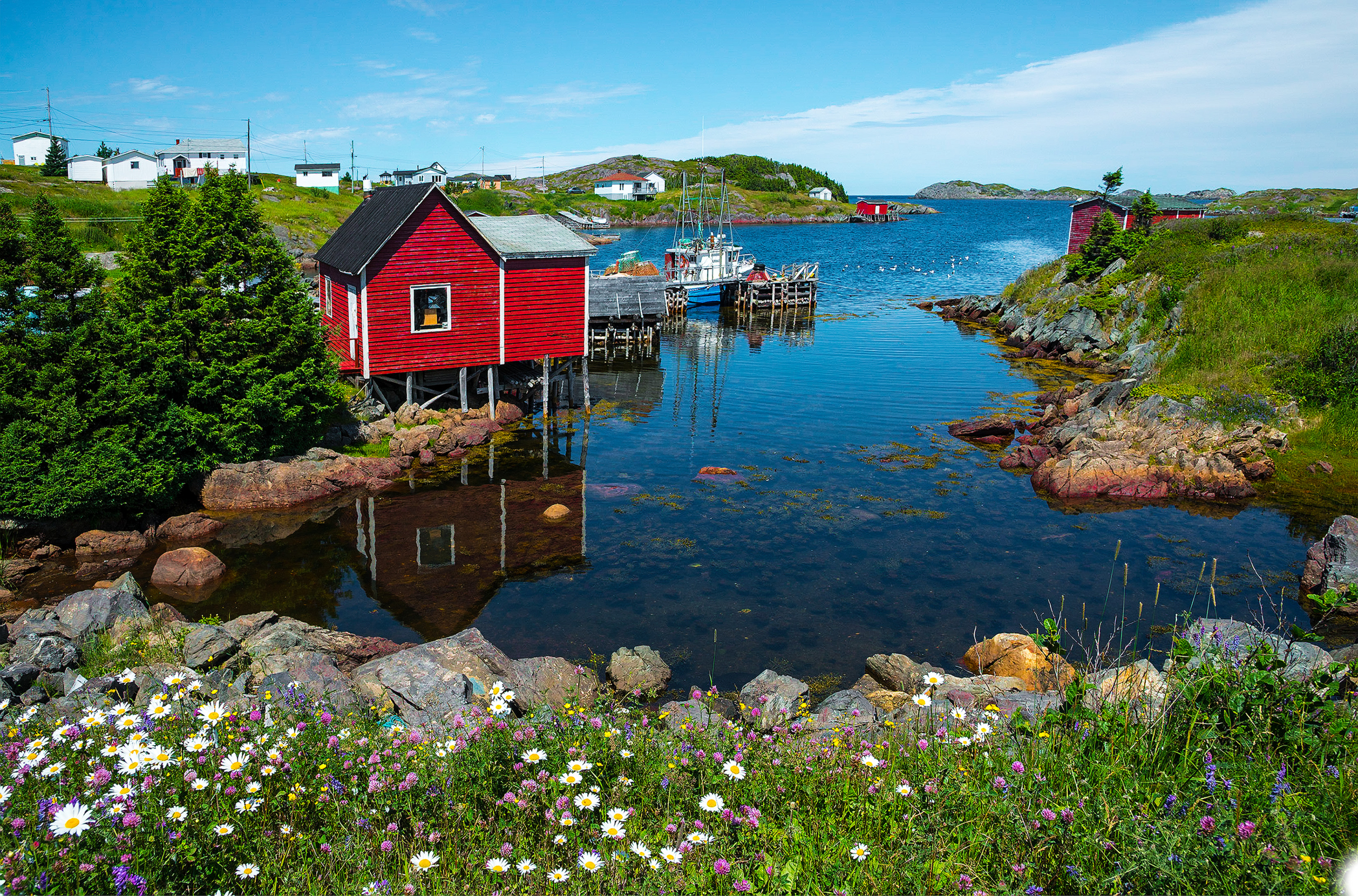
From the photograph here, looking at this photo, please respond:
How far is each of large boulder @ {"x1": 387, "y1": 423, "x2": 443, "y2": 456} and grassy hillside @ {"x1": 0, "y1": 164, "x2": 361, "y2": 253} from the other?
2169cm

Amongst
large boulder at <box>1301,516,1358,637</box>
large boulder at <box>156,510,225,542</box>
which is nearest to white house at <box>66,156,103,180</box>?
large boulder at <box>156,510,225,542</box>

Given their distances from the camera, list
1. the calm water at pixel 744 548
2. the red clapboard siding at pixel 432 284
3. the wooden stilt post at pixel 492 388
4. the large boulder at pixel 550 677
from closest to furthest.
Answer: the large boulder at pixel 550 677, the calm water at pixel 744 548, the red clapboard siding at pixel 432 284, the wooden stilt post at pixel 492 388

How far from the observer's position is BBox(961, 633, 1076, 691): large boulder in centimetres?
1266

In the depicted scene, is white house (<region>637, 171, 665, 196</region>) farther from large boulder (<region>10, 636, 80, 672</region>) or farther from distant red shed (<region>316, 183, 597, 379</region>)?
large boulder (<region>10, 636, 80, 672</region>)

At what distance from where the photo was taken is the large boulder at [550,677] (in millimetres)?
10523

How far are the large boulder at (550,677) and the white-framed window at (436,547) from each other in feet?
18.0

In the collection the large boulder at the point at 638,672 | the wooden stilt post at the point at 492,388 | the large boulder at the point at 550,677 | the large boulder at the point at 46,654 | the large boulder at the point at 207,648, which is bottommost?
the large boulder at the point at 638,672

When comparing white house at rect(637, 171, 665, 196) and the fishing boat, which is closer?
the fishing boat

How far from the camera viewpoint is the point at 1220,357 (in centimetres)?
2989

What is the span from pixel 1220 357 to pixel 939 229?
5759 inches

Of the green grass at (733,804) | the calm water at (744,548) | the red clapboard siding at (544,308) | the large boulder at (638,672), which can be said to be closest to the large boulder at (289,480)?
the calm water at (744,548)

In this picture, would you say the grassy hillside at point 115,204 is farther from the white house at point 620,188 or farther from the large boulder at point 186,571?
the white house at point 620,188

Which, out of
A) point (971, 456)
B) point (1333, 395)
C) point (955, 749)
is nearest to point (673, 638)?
point (955, 749)

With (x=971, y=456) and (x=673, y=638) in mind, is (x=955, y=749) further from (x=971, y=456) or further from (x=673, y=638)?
(x=971, y=456)
